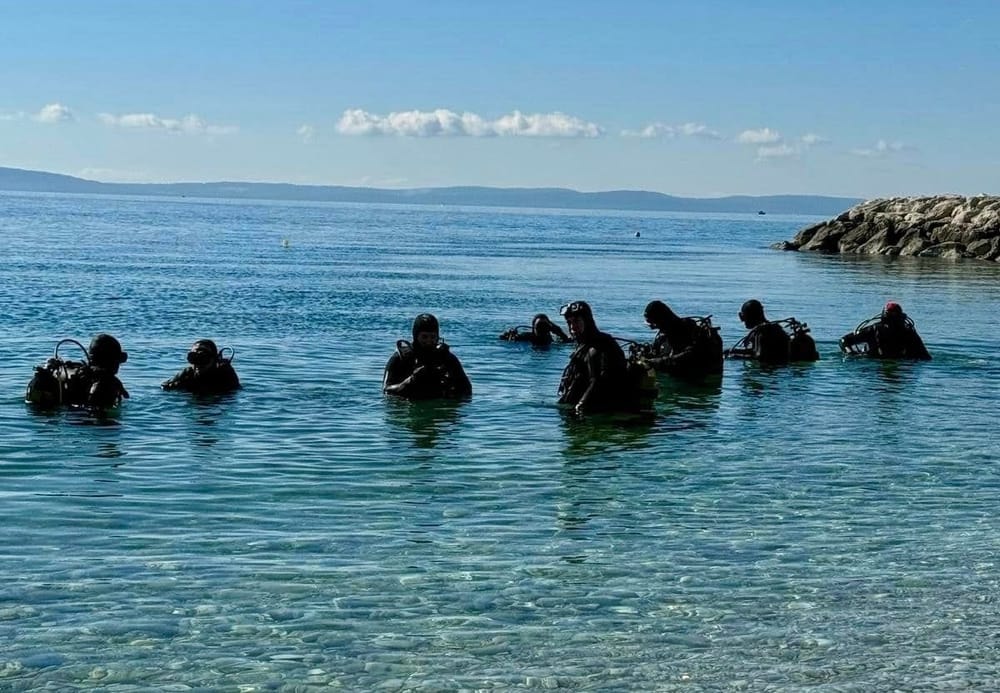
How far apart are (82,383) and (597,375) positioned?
269 inches

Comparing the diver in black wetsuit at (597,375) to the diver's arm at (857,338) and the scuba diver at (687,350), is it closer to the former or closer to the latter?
the scuba diver at (687,350)

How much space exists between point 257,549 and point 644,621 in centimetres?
344

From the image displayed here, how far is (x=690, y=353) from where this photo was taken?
22984mm

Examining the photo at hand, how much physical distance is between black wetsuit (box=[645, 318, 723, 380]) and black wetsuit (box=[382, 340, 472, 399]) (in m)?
4.25

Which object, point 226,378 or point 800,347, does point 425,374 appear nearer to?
point 226,378

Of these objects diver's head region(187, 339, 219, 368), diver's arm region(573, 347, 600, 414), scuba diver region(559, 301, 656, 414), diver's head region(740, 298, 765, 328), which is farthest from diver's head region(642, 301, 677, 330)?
diver's head region(187, 339, 219, 368)

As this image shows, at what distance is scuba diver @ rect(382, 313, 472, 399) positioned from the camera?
19.6 m

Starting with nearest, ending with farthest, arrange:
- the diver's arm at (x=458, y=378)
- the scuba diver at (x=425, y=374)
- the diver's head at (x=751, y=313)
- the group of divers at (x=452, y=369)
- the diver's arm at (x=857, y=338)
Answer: the group of divers at (x=452, y=369), the scuba diver at (x=425, y=374), the diver's arm at (x=458, y=378), the diver's head at (x=751, y=313), the diver's arm at (x=857, y=338)

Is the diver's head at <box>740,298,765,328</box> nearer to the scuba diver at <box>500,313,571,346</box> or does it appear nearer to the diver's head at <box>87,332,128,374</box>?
the scuba diver at <box>500,313,571,346</box>

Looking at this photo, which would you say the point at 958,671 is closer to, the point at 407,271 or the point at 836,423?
the point at 836,423

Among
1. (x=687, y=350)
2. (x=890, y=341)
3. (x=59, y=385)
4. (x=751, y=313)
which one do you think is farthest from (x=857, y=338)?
(x=59, y=385)

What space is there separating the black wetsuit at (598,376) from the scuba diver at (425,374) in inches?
70.3

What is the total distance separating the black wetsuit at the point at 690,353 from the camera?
23.0 metres

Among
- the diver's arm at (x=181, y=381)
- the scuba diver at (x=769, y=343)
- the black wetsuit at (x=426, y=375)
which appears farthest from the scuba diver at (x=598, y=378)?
the scuba diver at (x=769, y=343)
